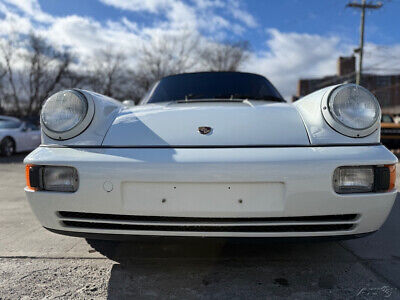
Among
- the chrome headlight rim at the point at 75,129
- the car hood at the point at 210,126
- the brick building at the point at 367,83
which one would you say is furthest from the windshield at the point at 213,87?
the brick building at the point at 367,83

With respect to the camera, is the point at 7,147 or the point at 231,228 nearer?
the point at 231,228

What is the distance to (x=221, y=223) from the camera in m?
1.36

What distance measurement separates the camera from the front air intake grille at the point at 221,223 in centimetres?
136

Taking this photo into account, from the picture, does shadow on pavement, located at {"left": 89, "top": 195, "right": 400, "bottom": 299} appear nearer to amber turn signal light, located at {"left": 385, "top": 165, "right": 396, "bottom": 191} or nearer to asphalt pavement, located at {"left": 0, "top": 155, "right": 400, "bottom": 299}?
asphalt pavement, located at {"left": 0, "top": 155, "right": 400, "bottom": 299}

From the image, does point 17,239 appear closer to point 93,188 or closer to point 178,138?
point 93,188

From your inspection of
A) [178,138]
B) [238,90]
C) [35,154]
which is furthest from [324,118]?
[35,154]

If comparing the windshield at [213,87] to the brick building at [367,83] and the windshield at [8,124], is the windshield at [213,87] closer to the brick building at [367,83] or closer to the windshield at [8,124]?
the windshield at [8,124]

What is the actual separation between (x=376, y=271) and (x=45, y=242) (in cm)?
216

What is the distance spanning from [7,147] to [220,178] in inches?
308

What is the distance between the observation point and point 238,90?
261 cm

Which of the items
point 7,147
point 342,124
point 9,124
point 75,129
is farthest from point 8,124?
point 342,124

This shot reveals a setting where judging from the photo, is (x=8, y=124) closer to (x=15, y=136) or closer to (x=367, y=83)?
(x=15, y=136)

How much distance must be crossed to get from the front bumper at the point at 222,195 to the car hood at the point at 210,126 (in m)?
0.11

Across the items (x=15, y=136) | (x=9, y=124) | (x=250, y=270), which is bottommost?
(x=250, y=270)
